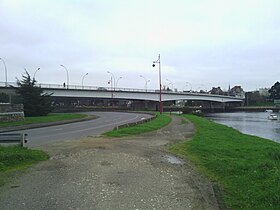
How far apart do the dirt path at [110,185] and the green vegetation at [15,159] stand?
Result: 577mm

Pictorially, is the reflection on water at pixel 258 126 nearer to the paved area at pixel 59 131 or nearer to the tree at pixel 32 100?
the paved area at pixel 59 131

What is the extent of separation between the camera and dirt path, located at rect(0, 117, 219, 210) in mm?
6465

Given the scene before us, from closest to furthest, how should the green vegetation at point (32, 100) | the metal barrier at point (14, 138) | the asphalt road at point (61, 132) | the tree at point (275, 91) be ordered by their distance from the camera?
the metal barrier at point (14, 138)
the asphalt road at point (61, 132)
the green vegetation at point (32, 100)
the tree at point (275, 91)

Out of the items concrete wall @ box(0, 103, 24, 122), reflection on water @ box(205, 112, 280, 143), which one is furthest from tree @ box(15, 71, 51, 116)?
reflection on water @ box(205, 112, 280, 143)

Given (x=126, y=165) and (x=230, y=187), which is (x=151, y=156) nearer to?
(x=126, y=165)

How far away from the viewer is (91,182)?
8.11m

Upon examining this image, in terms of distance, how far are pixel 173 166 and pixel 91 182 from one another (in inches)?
133

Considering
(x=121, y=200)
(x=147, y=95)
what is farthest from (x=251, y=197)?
(x=147, y=95)

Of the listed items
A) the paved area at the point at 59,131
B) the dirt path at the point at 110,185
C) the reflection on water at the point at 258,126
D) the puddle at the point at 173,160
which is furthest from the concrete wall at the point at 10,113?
the reflection on water at the point at 258,126

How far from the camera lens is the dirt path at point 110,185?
6.46 m

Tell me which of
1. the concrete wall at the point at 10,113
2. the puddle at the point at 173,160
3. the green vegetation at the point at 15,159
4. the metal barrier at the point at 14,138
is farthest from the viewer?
the concrete wall at the point at 10,113

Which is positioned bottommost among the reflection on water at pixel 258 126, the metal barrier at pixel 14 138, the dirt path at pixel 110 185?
the reflection on water at pixel 258 126

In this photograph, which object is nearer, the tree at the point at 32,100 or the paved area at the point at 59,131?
the paved area at the point at 59,131

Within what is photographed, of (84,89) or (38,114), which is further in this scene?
(84,89)
